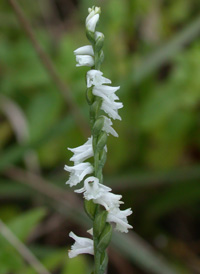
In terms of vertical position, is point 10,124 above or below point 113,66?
below

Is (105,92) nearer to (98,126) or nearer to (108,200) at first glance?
(98,126)

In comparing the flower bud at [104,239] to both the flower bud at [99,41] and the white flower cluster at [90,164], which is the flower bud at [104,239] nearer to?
the white flower cluster at [90,164]

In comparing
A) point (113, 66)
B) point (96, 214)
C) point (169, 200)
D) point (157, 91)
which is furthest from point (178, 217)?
point (96, 214)

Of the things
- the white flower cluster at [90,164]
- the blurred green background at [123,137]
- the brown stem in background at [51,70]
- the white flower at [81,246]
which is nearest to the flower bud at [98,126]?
the white flower cluster at [90,164]

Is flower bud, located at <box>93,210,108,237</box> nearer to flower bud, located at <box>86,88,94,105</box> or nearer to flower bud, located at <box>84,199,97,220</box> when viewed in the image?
flower bud, located at <box>84,199,97,220</box>

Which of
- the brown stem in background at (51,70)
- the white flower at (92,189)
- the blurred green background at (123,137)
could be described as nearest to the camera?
the white flower at (92,189)

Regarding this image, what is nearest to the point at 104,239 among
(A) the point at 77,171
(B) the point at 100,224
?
(B) the point at 100,224

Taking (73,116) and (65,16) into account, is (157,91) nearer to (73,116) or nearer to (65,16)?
(73,116)
